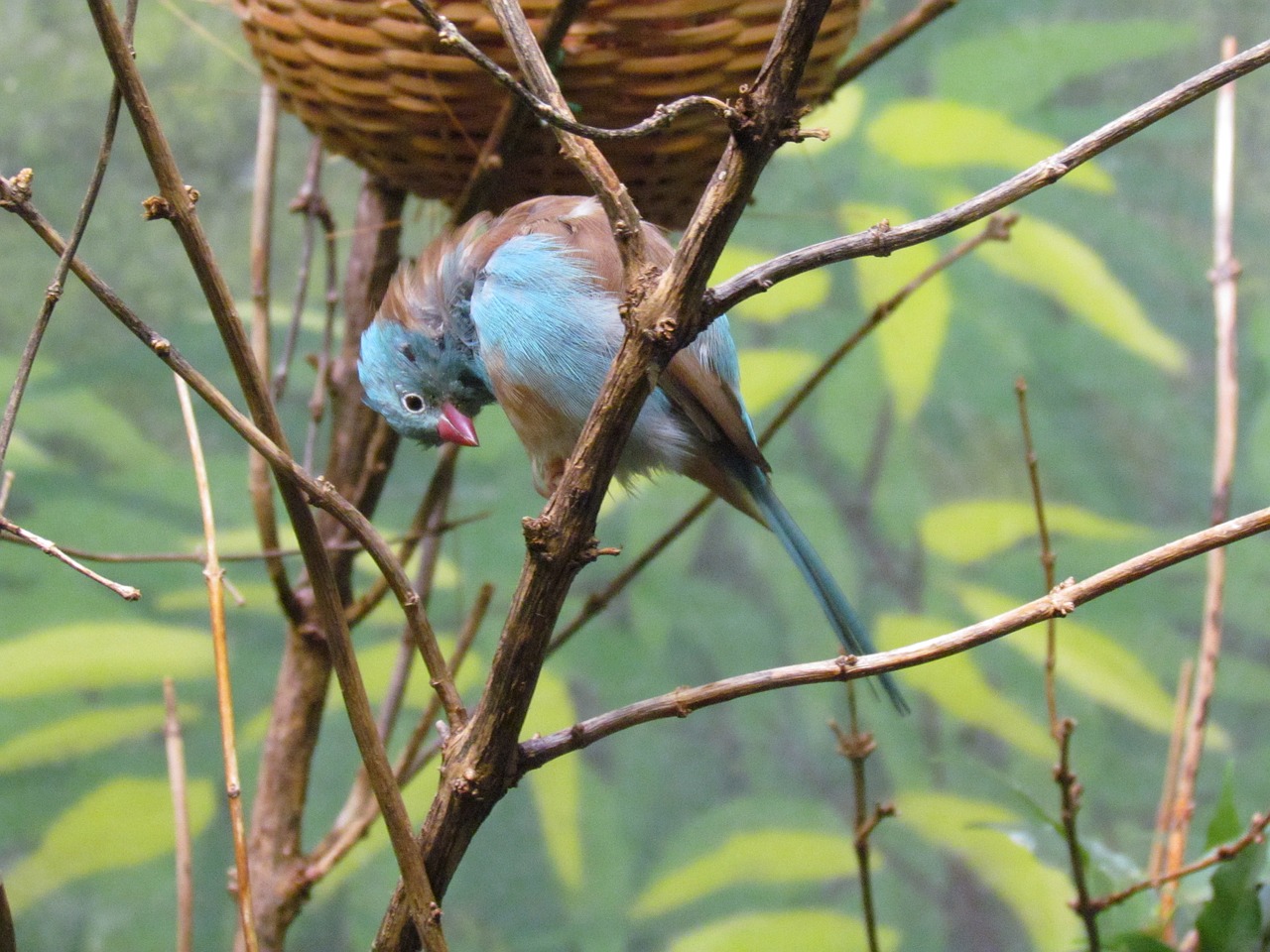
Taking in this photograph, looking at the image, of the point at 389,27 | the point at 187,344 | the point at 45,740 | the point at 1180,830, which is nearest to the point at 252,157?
the point at 187,344

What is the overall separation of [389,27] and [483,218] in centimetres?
21

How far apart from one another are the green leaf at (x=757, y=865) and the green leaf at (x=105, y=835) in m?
0.87

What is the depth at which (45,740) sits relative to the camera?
1900 millimetres

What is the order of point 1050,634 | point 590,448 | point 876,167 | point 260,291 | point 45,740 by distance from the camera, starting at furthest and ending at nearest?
point 876,167
point 45,740
point 260,291
point 1050,634
point 590,448

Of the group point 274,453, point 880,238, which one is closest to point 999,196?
point 880,238

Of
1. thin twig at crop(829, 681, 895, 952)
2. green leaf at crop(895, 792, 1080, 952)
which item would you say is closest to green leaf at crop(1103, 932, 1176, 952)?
thin twig at crop(829, 681, 895, 952)

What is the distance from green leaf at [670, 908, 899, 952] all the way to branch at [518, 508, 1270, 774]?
168 cm

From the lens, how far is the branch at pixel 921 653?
522 millimetres

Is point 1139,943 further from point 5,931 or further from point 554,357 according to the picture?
point 5,931

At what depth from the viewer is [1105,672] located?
7.32 ft

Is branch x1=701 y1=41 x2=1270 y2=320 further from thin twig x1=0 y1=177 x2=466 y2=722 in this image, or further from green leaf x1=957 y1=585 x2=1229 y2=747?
green leaf x1=957 y1=585 x2=1229 y2=747

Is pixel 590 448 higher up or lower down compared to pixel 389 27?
lower down

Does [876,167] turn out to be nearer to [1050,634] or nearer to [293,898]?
[1050,634]

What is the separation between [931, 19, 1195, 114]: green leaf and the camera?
2.17 meters
